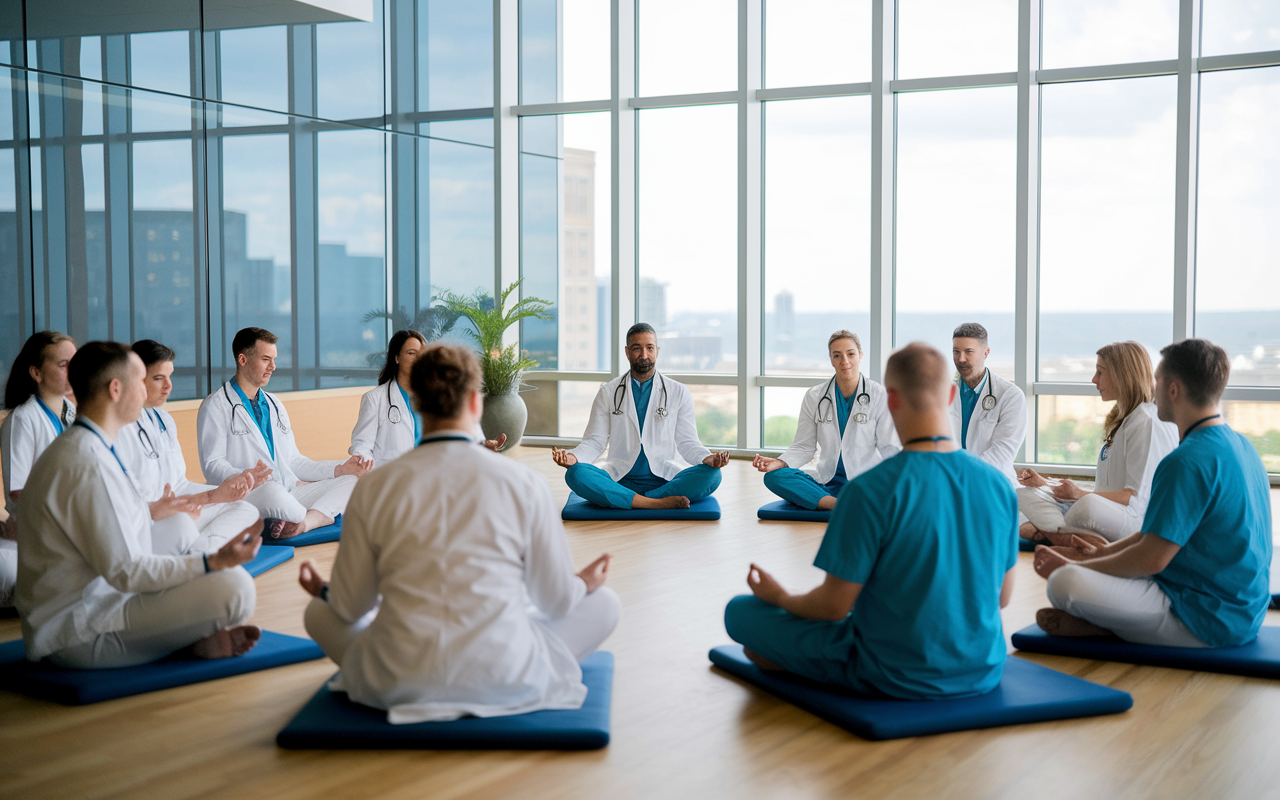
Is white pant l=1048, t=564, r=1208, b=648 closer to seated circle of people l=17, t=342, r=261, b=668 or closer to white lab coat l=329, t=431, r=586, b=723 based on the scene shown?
white lab coat l=329, t=431, r=586, b=723

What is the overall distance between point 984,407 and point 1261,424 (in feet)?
10.8

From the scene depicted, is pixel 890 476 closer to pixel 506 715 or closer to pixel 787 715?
pixel 787 715

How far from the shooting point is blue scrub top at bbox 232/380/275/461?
17.7ft

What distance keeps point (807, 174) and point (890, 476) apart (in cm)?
687

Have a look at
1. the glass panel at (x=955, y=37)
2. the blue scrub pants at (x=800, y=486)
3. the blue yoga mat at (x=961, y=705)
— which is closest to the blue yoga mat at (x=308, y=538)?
the blue scrub pants at (x=800, y=486)

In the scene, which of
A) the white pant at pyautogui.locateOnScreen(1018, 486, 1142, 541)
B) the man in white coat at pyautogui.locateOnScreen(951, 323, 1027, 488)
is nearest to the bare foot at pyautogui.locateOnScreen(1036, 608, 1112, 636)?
the white pant at pyautogui.locateOnScreen(1018, 486, 1142, 541)

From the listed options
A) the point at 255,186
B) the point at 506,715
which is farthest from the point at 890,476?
the point at 255,186

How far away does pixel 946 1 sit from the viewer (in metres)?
8.41

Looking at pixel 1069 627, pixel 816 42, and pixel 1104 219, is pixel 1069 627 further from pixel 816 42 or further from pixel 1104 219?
pixel 816 42

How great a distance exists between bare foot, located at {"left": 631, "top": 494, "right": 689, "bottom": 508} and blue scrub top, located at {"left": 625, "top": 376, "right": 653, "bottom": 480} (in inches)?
13.8

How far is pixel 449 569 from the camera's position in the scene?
8.16 feet

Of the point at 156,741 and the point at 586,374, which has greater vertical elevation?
the point at 586,374

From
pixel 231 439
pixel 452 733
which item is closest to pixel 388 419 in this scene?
pixel 231 439

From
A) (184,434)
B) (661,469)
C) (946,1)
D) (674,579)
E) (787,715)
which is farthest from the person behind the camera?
(946,1)
